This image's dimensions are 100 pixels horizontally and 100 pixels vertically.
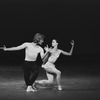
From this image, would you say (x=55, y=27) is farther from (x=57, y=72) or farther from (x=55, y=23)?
(x=57, y=72)

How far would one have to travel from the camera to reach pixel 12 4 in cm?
1345

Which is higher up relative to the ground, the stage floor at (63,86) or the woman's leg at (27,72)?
the woman's leg at (27,72)

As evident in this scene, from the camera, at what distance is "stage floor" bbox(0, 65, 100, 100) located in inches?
321

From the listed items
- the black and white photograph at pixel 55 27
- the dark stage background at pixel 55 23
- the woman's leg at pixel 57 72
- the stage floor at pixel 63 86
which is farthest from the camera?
the dark stage background at pixel 55 23

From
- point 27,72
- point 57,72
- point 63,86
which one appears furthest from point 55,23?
point 27,72

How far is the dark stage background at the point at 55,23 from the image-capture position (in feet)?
44.1

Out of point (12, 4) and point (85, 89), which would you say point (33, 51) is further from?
point (12, 4)

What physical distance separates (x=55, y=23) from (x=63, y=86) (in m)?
4.58

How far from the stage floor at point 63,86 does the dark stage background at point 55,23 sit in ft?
7.35

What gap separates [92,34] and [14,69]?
338cm

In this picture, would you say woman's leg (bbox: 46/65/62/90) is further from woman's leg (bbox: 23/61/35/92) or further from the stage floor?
woman's leg (bbox: 23/61/35/92)

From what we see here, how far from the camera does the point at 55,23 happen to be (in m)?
13.6

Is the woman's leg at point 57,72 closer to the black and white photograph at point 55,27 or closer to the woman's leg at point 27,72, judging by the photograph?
the woman's leg at point 27,72

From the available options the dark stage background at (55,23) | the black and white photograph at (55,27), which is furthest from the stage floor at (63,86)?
the dark stage background at (55,23)
